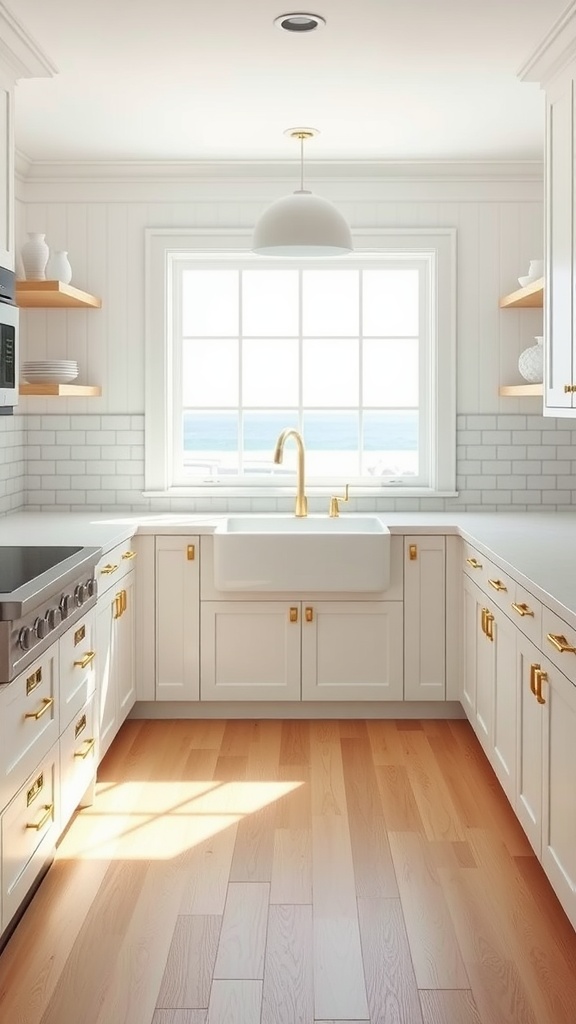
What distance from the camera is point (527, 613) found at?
3.04 m

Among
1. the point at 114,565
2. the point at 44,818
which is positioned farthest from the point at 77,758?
the point at 114,565

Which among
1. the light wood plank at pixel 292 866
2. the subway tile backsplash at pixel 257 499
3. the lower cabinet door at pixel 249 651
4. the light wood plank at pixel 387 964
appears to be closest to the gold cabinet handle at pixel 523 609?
the light wood plank at pixel 387 964

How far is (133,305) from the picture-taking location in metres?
5.15

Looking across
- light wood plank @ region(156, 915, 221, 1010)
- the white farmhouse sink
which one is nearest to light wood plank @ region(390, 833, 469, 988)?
light wood plank @ region(156, 915, 221, 1010)

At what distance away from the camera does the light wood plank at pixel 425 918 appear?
2520 millimetres

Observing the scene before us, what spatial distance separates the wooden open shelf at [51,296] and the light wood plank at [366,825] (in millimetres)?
2245

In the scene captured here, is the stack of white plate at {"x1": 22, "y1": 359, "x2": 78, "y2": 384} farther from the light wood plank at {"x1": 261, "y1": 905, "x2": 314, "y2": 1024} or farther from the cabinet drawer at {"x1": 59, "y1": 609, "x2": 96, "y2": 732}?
the light wood plank at {"x1": 261, "y1": 905, "x2": 314, "y2": 1024}

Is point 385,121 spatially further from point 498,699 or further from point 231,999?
point 231,999

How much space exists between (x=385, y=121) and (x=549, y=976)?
327 centimetres

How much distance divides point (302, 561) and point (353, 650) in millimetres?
471

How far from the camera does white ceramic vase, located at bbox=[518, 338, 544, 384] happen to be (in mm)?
4809

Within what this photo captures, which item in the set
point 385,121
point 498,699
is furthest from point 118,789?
point 385,121

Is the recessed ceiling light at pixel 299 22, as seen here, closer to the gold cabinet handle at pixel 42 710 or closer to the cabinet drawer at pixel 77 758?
the gold cabinet handle at pixel 42 710

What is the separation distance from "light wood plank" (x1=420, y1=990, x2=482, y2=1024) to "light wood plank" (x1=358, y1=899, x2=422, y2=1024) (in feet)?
0.07
